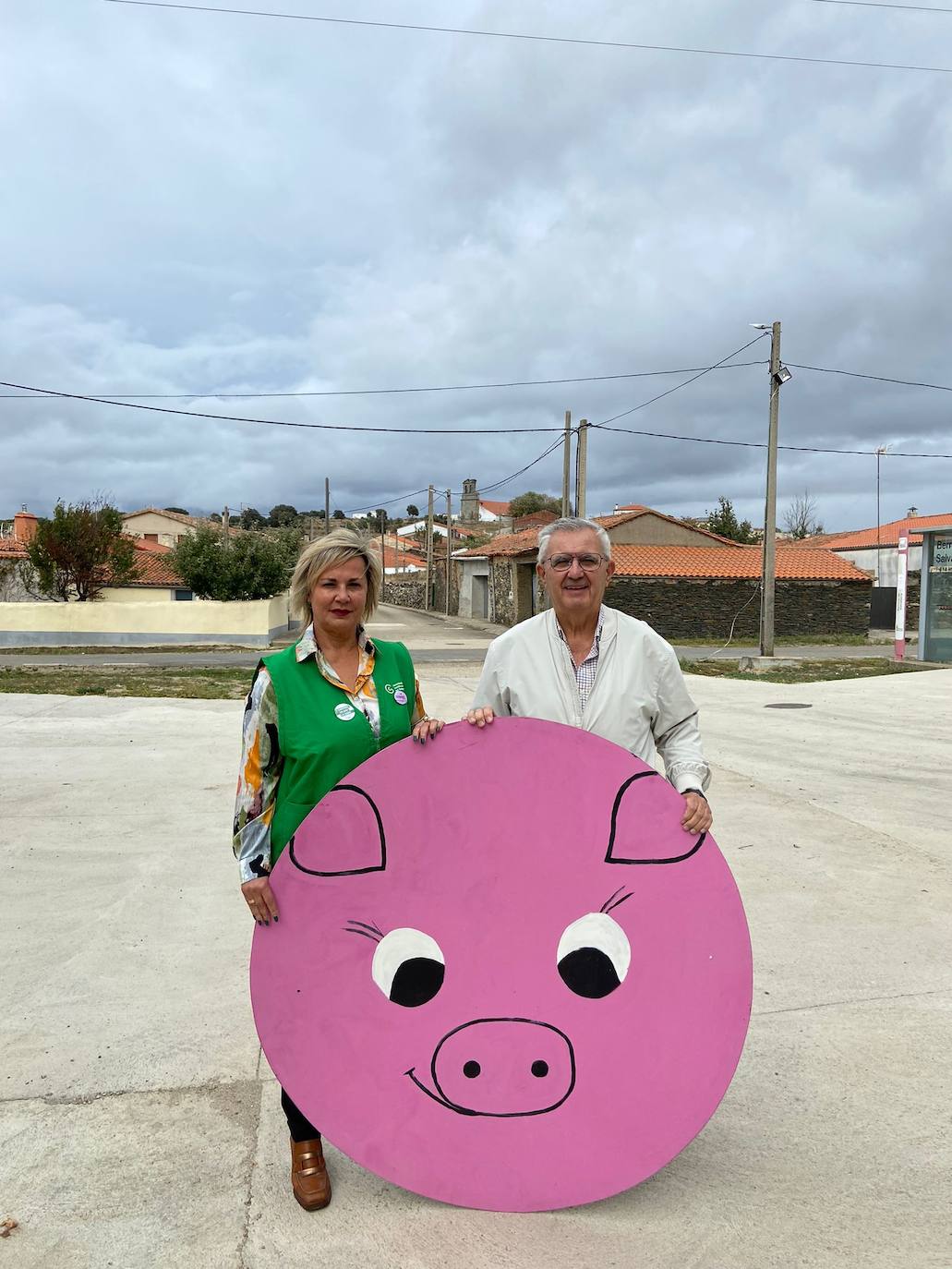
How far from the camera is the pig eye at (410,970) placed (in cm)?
226

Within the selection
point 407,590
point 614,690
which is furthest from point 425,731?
point 407,590

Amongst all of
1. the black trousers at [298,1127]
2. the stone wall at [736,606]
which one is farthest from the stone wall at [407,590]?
the black trousers at [298,1127]

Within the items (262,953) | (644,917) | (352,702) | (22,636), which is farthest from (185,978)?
(22,636)

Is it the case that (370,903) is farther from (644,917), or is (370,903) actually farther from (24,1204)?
(24,1204)

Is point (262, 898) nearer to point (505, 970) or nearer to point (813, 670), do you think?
point (505, 970)

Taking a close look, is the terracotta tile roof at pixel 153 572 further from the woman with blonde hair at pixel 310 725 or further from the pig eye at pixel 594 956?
the pig eye at pixel 594 956

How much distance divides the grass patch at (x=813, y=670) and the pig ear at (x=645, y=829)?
15.5 meters

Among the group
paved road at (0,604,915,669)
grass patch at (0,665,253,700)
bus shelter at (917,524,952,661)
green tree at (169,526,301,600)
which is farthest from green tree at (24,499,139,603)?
bus shelter at (917,524,952,661)

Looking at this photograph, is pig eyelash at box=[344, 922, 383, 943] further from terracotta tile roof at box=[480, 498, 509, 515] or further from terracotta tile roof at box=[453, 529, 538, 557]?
terracotta tile roof at box=[480, 498, 509, 515]

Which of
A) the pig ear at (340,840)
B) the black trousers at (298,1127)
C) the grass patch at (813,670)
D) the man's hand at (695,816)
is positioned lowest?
the black trousers at (298,1127)

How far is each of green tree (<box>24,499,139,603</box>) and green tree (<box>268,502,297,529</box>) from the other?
7593cm

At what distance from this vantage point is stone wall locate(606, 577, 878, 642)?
1276 inches

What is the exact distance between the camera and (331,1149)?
2.69 m

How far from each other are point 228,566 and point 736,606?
18.7 metres
